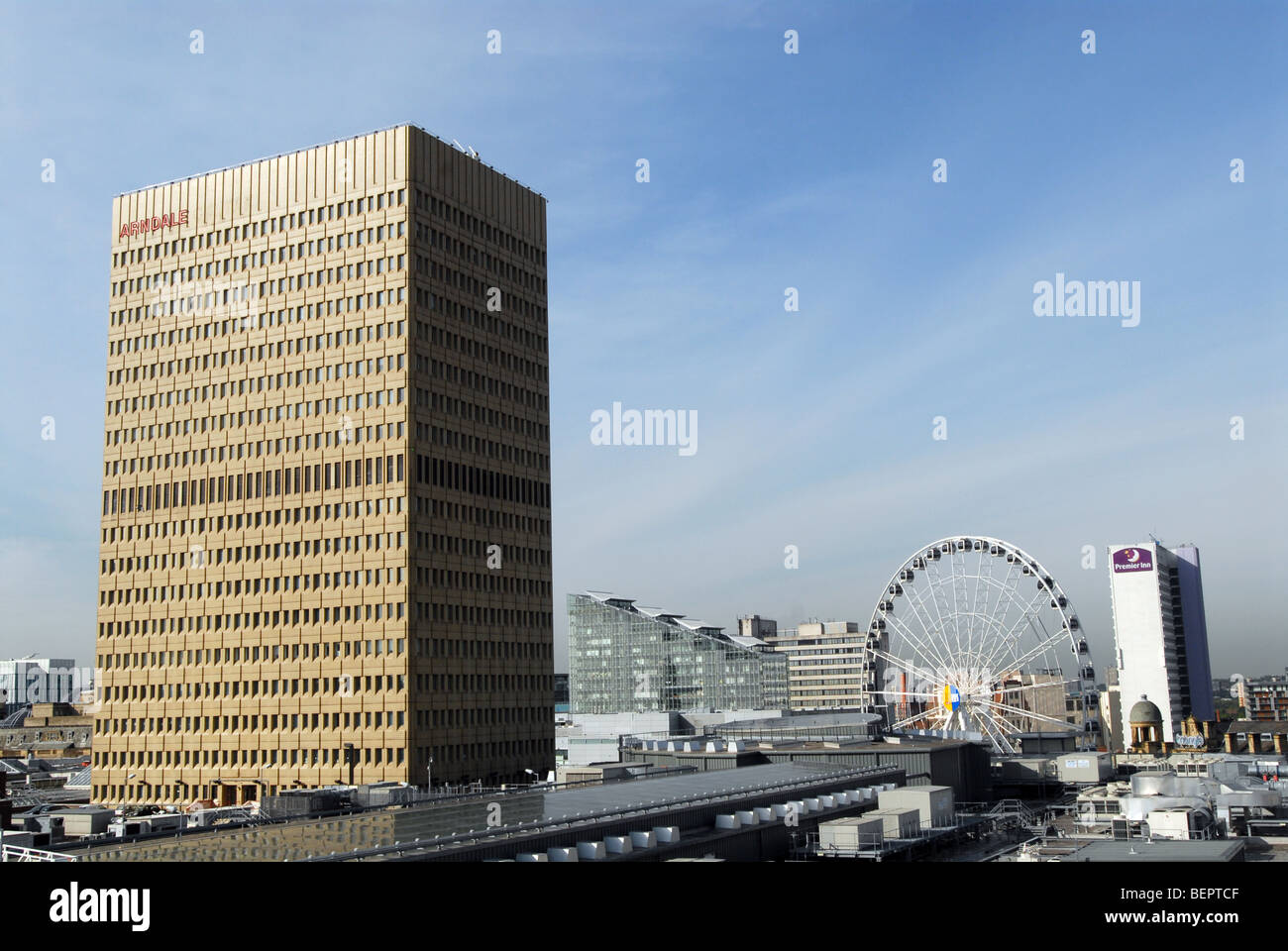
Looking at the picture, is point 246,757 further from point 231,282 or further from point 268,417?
point 231,282

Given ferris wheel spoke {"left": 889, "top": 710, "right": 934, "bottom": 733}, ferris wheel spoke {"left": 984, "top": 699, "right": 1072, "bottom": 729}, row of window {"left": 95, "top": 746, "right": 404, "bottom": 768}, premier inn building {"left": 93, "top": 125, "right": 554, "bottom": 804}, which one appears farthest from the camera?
ferris wheel spoke {"left": 889, "top": 710, "right": 934, "bottom": 733}

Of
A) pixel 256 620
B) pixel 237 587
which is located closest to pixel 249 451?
pixel 237 587

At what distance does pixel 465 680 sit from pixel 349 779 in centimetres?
1439

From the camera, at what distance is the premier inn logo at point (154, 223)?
126 meters

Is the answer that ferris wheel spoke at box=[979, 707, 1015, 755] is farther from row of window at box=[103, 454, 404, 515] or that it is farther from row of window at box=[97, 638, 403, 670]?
row of window at box=[103, 454, 404, 515]

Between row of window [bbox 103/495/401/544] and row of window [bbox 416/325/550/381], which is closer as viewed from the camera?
row of window [bbox 103/495/401/544]

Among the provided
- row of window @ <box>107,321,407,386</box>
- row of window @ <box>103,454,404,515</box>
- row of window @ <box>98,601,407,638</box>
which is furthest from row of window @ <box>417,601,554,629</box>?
row of window @ <box>107,321,407,386</box>
